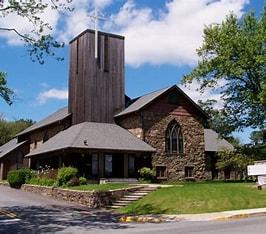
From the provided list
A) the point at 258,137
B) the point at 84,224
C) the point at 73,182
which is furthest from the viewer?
the point at 258,137

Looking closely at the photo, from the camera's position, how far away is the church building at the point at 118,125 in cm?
3447

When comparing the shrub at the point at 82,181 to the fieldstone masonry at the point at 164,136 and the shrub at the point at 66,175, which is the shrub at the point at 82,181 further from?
the fieldstone masonry at the point at 164,136

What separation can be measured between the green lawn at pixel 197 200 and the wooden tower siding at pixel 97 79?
1525 centimetres

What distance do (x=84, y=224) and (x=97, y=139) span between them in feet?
55.3

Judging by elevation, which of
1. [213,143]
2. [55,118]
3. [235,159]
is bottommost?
[235,159]

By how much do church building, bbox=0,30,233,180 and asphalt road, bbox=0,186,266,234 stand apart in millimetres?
10139

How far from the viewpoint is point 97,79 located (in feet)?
127

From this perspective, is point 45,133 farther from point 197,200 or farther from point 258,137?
point 258,137

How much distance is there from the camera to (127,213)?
845 inches

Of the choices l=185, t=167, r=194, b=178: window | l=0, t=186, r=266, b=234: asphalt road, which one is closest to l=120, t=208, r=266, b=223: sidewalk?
l=0, t=186, r=266, b=234: asphalt road

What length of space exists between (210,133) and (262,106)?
12142 mm

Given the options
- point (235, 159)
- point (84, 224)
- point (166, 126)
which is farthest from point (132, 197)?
point (235, 159)

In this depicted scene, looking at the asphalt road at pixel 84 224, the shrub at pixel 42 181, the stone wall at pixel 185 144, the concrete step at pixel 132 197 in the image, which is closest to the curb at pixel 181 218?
the asphalt road at pixel 84 224

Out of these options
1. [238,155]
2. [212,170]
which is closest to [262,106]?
[238,155]
